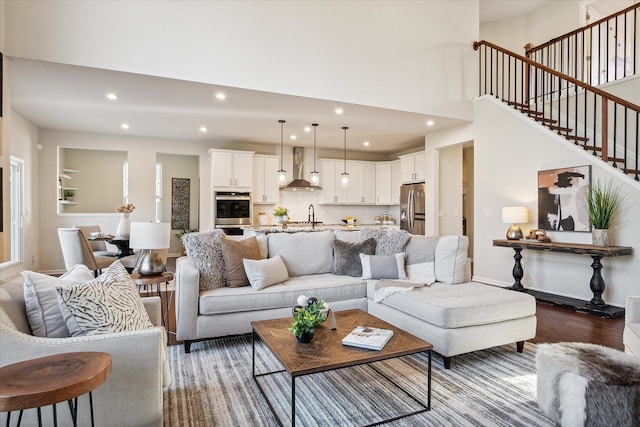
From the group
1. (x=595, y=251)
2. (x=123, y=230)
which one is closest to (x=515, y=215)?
(x=595, y=251)

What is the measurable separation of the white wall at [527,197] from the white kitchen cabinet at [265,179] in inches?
145

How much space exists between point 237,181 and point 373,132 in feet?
9.82

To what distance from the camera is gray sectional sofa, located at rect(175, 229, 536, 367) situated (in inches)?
105

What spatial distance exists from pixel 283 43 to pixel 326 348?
4057mm

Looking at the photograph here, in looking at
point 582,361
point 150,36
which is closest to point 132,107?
point 150,36

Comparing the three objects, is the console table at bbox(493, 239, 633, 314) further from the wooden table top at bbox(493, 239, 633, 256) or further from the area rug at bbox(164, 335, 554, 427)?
the area rug at bbox(164, 335, 554, 427)

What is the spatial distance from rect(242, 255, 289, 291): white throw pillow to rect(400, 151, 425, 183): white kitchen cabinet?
16.8 feet

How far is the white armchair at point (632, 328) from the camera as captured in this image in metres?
2.04

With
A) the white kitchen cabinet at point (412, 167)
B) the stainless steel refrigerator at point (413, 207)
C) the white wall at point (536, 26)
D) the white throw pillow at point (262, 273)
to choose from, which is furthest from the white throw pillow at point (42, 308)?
the white wall at point (536, 26)

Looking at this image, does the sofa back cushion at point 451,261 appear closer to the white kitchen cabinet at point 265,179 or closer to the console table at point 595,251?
the console table at point 595,251

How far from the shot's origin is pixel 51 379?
1.21 m

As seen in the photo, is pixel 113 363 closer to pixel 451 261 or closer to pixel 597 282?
pixel 451 261

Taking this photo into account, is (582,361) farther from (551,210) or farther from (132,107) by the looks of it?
(132,107)

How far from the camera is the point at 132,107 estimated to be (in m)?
5.29
